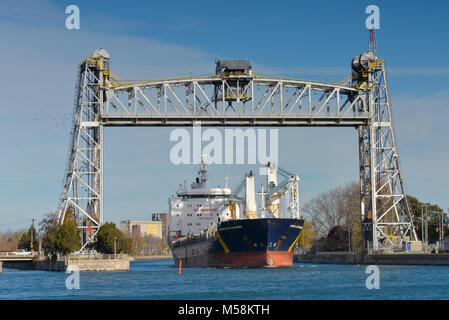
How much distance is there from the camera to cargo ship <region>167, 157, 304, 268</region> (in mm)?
74875

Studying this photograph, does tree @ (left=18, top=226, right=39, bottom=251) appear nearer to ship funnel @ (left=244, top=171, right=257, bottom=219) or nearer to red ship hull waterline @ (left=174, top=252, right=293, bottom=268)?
red ship hull waterline @ (left=174, top=252, right=293, bottom=268)

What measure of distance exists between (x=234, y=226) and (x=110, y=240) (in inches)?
499

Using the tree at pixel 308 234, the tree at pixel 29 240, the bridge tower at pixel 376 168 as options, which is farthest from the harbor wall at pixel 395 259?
the tree at pixel 29 240

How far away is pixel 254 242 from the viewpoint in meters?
74.7

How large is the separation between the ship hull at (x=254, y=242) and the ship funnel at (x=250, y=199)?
4393 millimetres

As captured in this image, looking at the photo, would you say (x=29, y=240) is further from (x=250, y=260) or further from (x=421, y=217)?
(x=421, y=217)

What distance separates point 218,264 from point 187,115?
15732mm

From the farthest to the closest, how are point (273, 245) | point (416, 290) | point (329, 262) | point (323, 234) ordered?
point (323, 234) < point (329, 262) < point (273, 245) < point (416, 290)

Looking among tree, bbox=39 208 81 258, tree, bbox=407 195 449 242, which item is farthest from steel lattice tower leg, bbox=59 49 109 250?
tree, bbox=407 195 449 242
